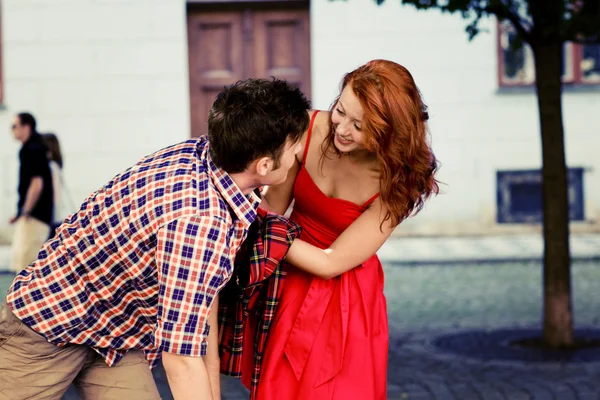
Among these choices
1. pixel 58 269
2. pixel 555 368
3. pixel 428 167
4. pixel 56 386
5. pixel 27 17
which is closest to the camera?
pixel 58 269

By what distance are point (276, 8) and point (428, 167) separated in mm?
9555

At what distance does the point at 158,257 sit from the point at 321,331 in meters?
1.01

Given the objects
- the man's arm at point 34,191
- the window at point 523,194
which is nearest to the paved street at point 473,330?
the man's arm at point 34,191

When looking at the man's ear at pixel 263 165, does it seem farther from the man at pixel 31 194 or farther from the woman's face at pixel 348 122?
the man at pixel 31 194

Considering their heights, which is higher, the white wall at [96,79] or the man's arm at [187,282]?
the white wall at [96,79]

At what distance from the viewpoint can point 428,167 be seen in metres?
3.18

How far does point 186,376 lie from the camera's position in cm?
258

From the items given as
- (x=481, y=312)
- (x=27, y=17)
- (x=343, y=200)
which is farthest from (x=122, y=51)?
(x=343, y=200)

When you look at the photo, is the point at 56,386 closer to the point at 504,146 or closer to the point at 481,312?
the point at 481,312

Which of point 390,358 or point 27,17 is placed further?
point 27,17

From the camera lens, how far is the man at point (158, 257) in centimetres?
250

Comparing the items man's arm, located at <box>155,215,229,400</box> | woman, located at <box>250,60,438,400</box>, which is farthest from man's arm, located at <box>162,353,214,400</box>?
woman, located at <box>250,60,438,400</box>

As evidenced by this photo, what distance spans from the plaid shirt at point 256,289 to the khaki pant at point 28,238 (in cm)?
550

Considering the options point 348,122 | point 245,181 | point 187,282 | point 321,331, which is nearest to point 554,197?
point 321,331
